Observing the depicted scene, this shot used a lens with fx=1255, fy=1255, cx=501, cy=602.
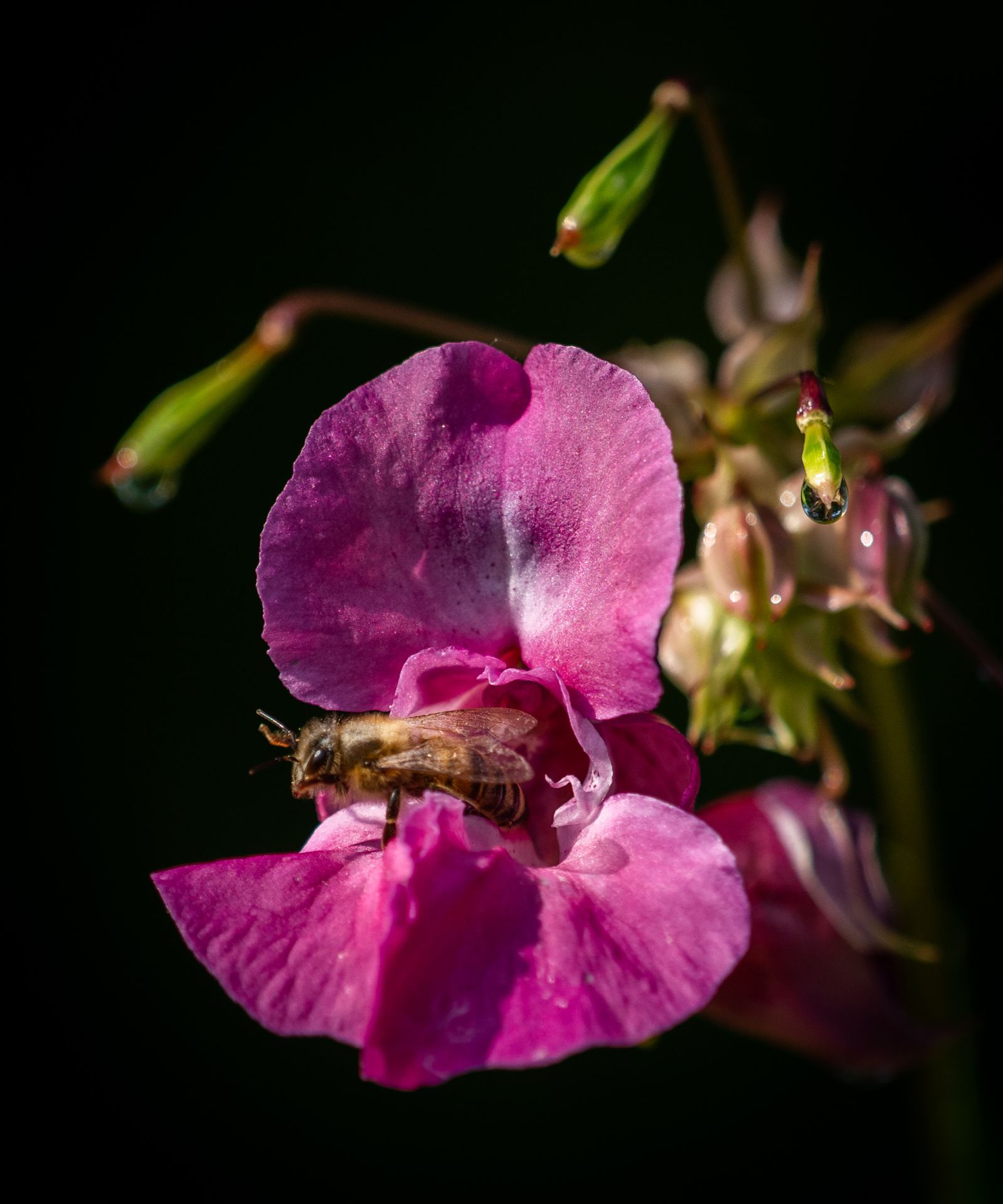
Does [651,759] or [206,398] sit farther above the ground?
[206,398]

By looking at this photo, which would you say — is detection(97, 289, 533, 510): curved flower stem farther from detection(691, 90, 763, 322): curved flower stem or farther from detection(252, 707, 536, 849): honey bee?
detection(252, 707, 536, 849): honey bee

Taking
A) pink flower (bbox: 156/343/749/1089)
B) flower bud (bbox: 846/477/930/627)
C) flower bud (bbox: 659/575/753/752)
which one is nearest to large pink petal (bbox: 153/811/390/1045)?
pink flower (bbox: 156/343/749/1089)

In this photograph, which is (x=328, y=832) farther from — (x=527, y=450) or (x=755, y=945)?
(x=755, y=945)

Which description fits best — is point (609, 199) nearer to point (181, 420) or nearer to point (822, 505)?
point (822, 505)

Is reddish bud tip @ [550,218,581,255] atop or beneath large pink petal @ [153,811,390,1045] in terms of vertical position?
atop

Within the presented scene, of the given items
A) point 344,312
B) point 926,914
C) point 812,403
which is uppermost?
point 344,312

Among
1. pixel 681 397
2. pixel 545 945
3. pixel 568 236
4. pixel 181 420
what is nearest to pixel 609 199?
pixel 568 236

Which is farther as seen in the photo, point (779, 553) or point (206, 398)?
point (206, 398)
